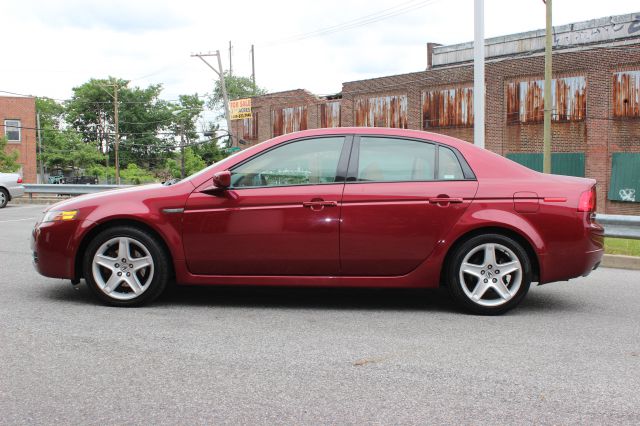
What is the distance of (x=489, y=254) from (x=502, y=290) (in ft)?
1.05

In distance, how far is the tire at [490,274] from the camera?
5.51 m

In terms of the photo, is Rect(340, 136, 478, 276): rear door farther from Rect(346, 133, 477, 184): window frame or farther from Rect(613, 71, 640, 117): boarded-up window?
Rect(613, 71, 640, 117): boarded-up window

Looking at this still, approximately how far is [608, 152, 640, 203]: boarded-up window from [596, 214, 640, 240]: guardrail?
23.0 meters

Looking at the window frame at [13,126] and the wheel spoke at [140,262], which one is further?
the window frame at [13,126]

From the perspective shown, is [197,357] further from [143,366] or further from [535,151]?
[535,151]

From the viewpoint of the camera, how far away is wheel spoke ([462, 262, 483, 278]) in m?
5.52

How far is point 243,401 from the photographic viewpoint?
348cm

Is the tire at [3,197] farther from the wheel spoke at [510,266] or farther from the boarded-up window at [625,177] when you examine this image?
the boarded-up window at [625,177]

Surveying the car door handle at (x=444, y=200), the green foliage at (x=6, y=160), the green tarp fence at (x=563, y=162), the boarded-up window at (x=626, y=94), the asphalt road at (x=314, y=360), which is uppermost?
the boarded-up window at (x=626, y=94)

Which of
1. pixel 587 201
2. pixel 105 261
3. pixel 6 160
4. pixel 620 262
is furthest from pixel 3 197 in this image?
pixel 6 160

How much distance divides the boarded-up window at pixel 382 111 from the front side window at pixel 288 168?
3436 cm

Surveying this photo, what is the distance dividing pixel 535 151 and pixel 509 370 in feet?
103

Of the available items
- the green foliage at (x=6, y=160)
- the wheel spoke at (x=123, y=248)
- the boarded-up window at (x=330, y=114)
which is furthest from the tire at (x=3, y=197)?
the green foliage at (x=6, y=160)

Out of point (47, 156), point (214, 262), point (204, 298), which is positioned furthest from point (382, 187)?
point (47, 156)
